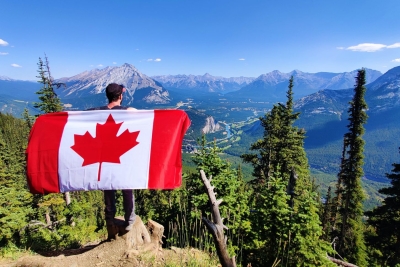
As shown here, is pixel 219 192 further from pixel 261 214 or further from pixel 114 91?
pixel 114 91

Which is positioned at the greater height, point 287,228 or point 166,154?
point 166,154

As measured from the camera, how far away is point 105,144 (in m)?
5.50

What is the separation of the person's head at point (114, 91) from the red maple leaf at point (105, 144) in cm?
45

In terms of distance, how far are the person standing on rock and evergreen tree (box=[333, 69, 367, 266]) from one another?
928 inches

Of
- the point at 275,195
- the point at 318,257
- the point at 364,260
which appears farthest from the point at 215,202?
the point at 364,260

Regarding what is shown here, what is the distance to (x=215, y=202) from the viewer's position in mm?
4906

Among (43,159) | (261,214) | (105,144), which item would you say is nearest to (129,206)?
(105,144)

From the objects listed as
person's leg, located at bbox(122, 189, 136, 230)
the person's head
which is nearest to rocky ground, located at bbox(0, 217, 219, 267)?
person's leg, located at bbox(122, 189, 136, 230)

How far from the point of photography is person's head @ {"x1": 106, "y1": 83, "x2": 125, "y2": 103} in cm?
547

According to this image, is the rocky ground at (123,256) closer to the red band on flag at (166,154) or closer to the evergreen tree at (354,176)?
the red band on flag at (166,154)

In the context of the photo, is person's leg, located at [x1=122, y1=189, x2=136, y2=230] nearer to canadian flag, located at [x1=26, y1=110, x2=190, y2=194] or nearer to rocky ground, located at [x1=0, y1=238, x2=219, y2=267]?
rocky ground, located at [x1=0, y1=238, x2=219, y2=267]

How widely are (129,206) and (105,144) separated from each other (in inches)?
71.7

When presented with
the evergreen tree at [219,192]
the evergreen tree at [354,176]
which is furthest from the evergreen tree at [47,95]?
the evergreen tree at [354,176]

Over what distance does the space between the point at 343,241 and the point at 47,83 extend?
33.1 m
